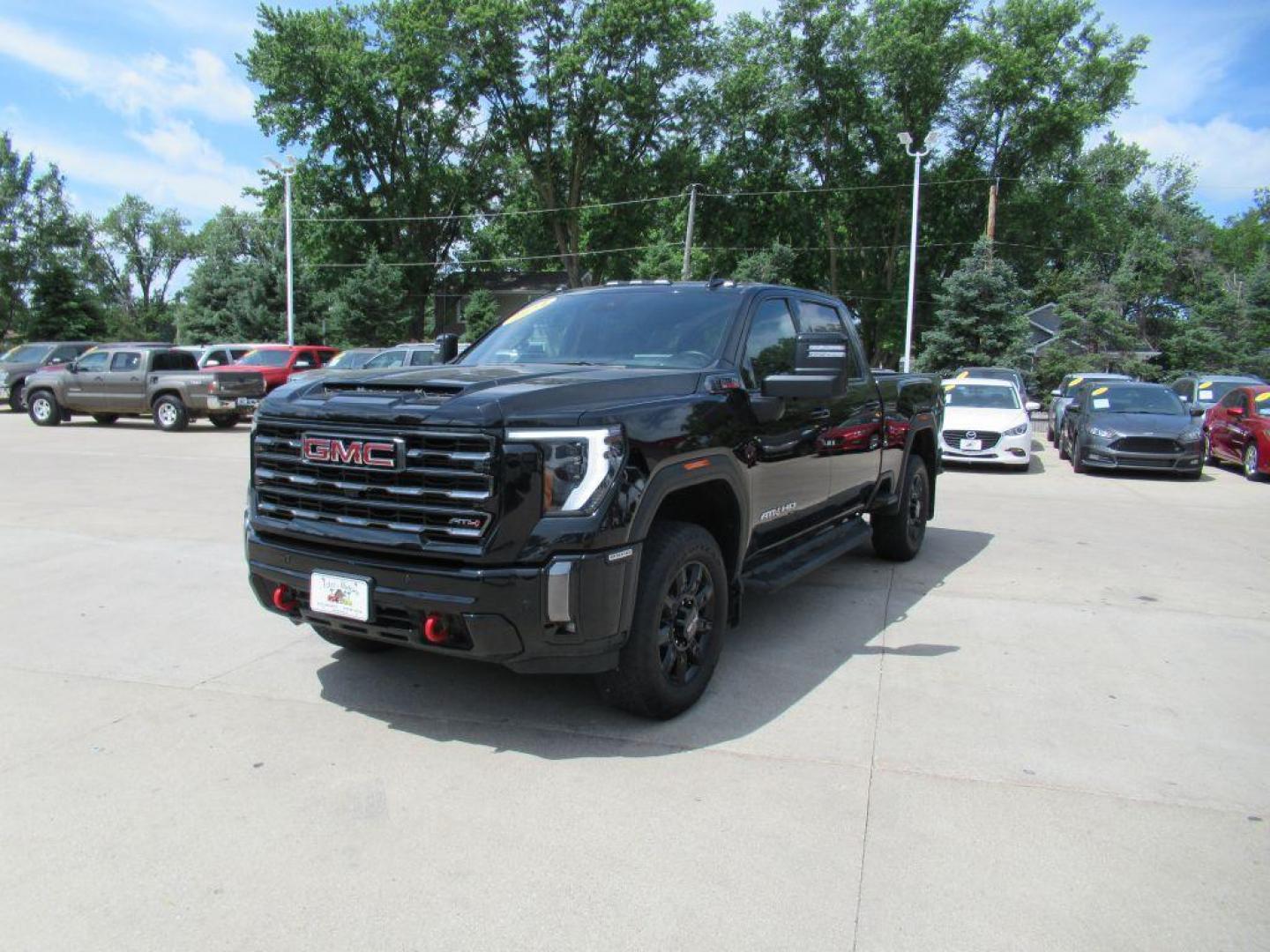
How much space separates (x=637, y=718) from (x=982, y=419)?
12.5m

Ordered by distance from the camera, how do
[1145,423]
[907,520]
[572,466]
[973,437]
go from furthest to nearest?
1. [973,437]
2. [1145,423]
3. [907,520]
4. [572,466]

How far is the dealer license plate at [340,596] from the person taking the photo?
367cm

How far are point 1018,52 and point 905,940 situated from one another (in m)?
48.1

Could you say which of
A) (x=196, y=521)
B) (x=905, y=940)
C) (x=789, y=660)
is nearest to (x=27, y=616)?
(x=196, y=521)

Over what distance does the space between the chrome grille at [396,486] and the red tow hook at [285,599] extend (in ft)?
1.04

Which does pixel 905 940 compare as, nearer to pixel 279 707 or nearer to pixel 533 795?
pixel 533 795

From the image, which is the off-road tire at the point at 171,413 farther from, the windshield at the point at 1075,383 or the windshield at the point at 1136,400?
the windshield at the point at 1075,383

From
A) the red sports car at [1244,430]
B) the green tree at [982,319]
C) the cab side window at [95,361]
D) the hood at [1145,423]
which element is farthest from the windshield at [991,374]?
the cab side window at [95,361]

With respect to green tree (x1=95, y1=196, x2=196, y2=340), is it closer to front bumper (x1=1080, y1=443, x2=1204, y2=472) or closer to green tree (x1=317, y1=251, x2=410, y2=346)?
green tree (x1=317, y1=251, x2=410, y2=346)

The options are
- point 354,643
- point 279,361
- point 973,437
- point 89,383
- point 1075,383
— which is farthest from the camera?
point 279,361

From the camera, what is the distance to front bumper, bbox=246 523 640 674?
346 cm

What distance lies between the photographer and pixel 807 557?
543cm

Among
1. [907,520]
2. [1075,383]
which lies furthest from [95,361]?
[1075,383]

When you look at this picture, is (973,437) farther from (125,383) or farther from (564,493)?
(125,383)
